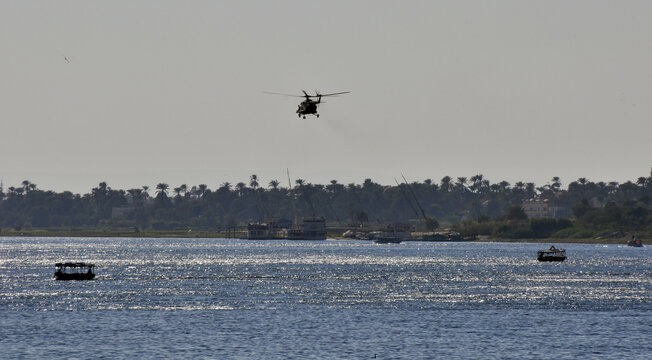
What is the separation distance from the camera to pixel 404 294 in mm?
148000

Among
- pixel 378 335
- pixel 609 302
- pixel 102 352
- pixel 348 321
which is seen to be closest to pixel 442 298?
pixel 609 302

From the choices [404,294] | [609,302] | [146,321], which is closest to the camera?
[146,321]

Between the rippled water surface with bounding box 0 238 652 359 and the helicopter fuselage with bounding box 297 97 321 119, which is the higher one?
the helicopter fuselage with bounding box 297 97 321 119

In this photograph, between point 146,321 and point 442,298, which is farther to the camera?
point 442,298

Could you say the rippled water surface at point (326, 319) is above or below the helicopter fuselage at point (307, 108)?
below

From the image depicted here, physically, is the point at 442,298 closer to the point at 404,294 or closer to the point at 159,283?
the point at 404,294

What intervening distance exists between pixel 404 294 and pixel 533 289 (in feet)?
73.4

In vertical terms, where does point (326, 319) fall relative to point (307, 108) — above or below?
below

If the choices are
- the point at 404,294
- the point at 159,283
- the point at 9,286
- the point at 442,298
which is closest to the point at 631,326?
the point at 442,298

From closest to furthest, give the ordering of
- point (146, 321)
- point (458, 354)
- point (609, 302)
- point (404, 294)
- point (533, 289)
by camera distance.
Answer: point (458, 354) < point (146, 321) < point (609, 302) < point (404, 294) < point (533, 289)

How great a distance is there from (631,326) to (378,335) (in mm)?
27094

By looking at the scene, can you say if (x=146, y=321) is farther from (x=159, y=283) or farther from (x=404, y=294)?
(x=159, y=283)

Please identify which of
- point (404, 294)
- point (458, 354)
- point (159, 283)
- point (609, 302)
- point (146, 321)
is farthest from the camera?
point (159, 283)

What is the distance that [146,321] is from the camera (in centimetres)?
11244
